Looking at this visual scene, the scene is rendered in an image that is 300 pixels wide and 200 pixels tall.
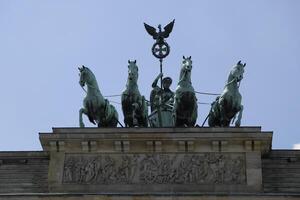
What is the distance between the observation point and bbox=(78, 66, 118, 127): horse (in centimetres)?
2758

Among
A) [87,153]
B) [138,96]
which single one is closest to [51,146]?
[87,153]

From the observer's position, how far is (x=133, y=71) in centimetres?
2789

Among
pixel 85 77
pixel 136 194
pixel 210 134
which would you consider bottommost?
pixel 136 194

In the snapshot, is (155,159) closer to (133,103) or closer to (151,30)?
(133,103)

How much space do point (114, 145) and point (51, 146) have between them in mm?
1750

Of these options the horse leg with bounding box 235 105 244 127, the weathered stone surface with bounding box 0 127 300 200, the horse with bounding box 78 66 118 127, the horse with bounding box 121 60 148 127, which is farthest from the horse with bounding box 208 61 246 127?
the horse with bounding box 78 66 118 127

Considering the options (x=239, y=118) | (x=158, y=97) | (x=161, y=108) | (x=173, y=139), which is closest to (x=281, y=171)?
(x=239, y=118)

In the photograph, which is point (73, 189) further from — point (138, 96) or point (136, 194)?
point (138, 96)

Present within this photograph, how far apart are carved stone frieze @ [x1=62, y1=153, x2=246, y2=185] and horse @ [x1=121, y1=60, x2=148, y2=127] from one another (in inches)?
65.0

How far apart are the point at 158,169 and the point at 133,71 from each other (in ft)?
10.8

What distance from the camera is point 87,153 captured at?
26.6 m

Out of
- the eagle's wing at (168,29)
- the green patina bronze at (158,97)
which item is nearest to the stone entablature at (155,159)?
the green patina bronze at (158,97)

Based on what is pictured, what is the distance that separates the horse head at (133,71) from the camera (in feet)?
91.2

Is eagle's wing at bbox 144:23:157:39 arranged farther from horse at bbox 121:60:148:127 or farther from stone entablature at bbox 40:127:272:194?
stone entablature at bbox 40:127:272:194
